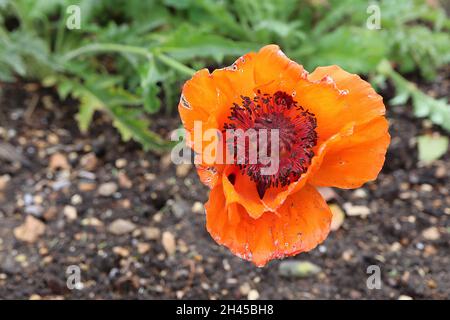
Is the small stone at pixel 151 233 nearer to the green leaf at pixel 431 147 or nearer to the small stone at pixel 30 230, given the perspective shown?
the small stone at pixel 30 230

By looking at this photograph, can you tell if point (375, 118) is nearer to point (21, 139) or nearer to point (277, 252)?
point (277, 252)

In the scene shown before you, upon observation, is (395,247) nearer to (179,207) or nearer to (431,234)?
(431,234)

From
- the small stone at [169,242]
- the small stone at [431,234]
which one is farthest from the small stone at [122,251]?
the small stone at [431,234]

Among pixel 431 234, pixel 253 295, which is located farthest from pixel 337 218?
pixel 253 295

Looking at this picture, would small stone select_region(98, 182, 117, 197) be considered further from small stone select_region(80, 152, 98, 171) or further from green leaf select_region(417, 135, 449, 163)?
green leaf select_region(417, 135, 449, 163)

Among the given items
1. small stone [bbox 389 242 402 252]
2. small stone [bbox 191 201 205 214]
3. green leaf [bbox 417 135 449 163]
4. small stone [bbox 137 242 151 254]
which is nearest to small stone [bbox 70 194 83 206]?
small stone [bbox 137 242 151 254]

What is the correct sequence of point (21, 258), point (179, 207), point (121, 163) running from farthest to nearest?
point (121, 163), point (179, 207), point (21, 258)

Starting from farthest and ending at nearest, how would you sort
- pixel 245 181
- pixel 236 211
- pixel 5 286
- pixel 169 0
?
pixel 169 0, pixel 5 286, pixel 245 181, pixel 236 211
